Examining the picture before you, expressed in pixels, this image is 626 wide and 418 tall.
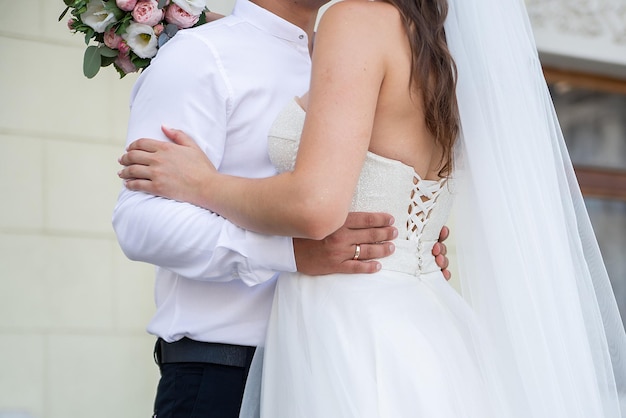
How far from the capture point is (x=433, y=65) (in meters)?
1.98

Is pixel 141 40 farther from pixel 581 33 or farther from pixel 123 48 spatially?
pixel 581 33

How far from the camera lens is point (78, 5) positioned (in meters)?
2.36

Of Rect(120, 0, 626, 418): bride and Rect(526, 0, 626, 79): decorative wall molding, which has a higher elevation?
Rect(526, 0, 626, 79): decorative wall molding

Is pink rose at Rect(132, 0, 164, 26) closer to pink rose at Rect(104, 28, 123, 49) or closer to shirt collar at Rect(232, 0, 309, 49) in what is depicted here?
pink rose at Rect(104, 28, 123, 49)

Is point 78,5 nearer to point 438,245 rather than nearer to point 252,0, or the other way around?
point 252,0

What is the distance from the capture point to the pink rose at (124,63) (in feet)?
7.87

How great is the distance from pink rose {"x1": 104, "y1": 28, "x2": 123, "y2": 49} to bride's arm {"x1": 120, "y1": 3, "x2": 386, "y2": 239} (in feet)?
2.07

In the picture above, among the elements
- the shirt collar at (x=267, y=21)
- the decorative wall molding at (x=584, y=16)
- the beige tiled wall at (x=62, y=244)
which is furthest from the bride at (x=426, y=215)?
the decorative wall molding at (x=584, y=16)

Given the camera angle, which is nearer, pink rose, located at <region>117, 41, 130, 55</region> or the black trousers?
the black trousers

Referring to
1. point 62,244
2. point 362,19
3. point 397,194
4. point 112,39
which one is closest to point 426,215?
point 397,194

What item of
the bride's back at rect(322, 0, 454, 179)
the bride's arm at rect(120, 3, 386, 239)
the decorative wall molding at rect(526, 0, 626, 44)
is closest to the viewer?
the bride's arm at rect(120, 3, 386, 239)

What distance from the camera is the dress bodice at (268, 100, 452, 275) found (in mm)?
1994

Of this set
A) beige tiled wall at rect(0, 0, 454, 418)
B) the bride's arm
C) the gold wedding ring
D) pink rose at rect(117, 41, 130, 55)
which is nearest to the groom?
the gold wedding ring

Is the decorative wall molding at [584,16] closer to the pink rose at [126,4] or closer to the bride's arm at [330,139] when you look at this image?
the pink rose at [126,4]
